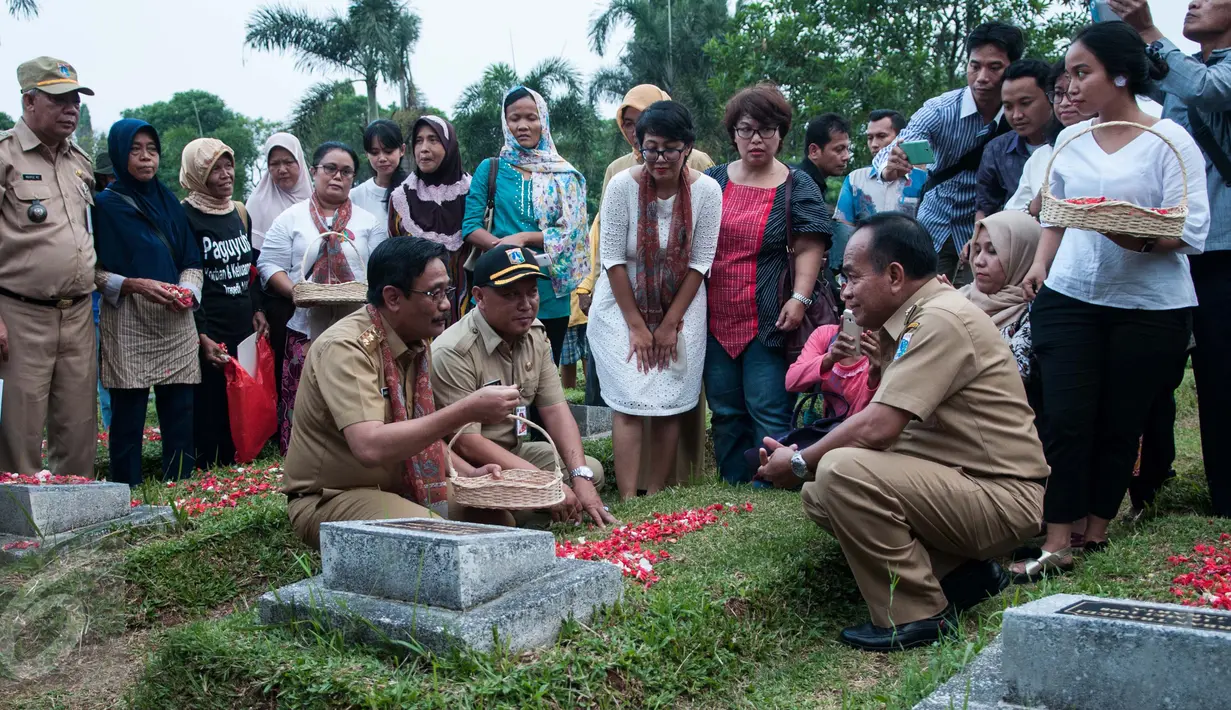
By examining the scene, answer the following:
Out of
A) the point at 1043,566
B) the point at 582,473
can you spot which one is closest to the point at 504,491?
the point at 582,473

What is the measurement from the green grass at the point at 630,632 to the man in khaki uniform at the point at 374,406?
0.53m

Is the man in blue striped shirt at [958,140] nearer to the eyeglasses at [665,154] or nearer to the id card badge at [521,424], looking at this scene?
the eyeglasses at [665,154]

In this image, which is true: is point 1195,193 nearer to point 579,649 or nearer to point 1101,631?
point 1101,631

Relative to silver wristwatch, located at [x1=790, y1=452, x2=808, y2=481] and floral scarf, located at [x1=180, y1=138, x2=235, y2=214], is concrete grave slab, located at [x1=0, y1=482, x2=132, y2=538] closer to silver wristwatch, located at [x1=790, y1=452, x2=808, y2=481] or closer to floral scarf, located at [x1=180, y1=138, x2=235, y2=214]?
floral scarf, located at [x1=180, y1=138, x2=235, y2=214]

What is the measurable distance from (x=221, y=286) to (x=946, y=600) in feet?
17.8

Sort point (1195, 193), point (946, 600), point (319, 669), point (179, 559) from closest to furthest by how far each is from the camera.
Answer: point (319, 669) → point (946, 600) → point (1195, 193) → point (179, 559)

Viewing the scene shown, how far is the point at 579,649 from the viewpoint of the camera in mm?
3533

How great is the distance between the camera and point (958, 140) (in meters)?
6.23

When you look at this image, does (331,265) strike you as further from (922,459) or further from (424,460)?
(922,459)

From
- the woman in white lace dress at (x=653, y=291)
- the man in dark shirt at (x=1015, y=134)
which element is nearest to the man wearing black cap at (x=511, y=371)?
the woman in white lace dress at (x=653, y=291)

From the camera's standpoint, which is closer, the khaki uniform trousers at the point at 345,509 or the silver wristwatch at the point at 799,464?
the silver wristwatch at the point at 799,464

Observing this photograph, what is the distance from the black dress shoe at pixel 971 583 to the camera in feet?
13.7

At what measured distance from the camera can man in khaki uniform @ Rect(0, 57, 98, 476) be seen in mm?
6059

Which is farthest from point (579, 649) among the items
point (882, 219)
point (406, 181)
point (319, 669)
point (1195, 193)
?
point (406, 181)
